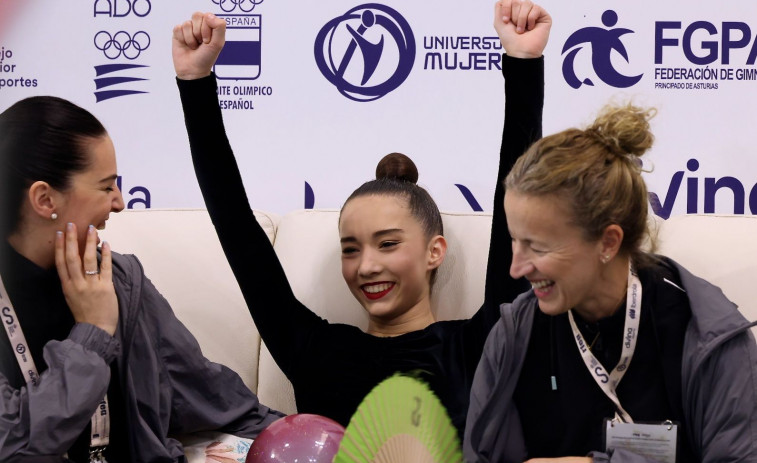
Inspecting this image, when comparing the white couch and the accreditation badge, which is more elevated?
the white couch

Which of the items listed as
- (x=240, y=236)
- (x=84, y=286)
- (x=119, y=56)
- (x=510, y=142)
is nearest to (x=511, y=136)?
(x=510, y=142)

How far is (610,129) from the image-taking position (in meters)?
1.82

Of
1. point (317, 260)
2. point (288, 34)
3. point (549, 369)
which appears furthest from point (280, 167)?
point (549, 369)

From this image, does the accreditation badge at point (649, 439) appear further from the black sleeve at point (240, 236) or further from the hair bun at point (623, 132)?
the black sleeve at point (240, 236)

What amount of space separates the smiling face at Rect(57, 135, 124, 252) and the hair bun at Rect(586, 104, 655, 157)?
38.9 inches

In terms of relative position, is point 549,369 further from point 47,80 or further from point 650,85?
point 47,80

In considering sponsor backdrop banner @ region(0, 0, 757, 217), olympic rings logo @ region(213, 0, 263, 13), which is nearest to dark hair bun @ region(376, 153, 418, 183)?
sponsor backdrop banner @ region(0, 0, 757, 217)

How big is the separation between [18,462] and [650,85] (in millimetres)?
2269

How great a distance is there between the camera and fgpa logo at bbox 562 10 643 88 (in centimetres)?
315

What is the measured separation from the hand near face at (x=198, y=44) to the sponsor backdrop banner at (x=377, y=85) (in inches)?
39.6

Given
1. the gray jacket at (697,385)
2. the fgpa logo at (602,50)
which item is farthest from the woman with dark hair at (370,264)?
the fgpa logo at (602,50)

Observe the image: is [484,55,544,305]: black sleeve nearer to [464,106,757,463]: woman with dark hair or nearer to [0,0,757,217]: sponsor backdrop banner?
[464,106,757,463]: woman with dark hair

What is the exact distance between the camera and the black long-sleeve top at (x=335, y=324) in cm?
224

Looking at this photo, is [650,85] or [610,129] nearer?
[610,129]
